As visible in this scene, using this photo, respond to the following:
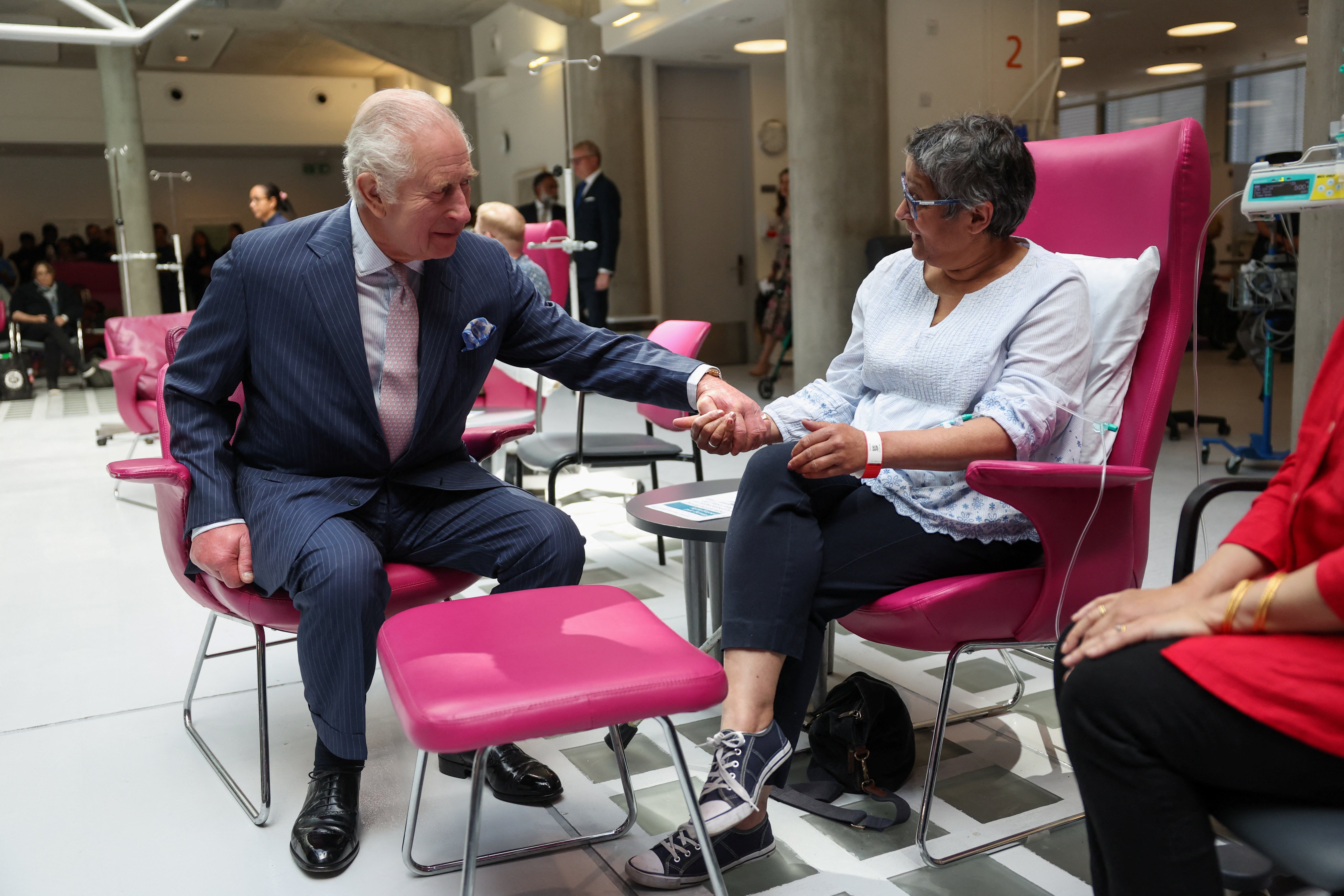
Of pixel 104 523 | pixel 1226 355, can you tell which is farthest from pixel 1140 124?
pixel 104 523

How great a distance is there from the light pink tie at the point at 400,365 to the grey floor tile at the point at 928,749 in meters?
1.18

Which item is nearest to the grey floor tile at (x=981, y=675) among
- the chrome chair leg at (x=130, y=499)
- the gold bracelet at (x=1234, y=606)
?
the gold bracelet at (x=1234, y=606)

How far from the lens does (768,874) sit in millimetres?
1782

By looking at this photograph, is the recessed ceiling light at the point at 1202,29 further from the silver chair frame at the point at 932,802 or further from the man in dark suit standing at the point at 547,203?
the silver chair frame at the point at 932,802

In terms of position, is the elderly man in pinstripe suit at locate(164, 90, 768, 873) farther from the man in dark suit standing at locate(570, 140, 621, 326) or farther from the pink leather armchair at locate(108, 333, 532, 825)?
the man in dark suit standing at locate(570, 140, 621, 326)

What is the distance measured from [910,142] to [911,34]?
242 inches

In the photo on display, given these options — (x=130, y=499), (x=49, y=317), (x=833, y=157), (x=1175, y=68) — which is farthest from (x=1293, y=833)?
(x=1175, y=68)

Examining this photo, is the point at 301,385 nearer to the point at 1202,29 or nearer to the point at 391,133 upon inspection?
the point at 391,133

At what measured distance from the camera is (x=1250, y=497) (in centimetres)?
440

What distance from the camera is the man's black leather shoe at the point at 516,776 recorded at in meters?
2.05

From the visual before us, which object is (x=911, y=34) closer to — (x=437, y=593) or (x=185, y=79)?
(x=437, y=593)

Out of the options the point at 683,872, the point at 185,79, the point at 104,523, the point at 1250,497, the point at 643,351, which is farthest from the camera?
the point at 185,79

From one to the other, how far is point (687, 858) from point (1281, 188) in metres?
1.52

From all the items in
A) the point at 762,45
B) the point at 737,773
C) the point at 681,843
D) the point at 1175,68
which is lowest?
the point at 681,843
